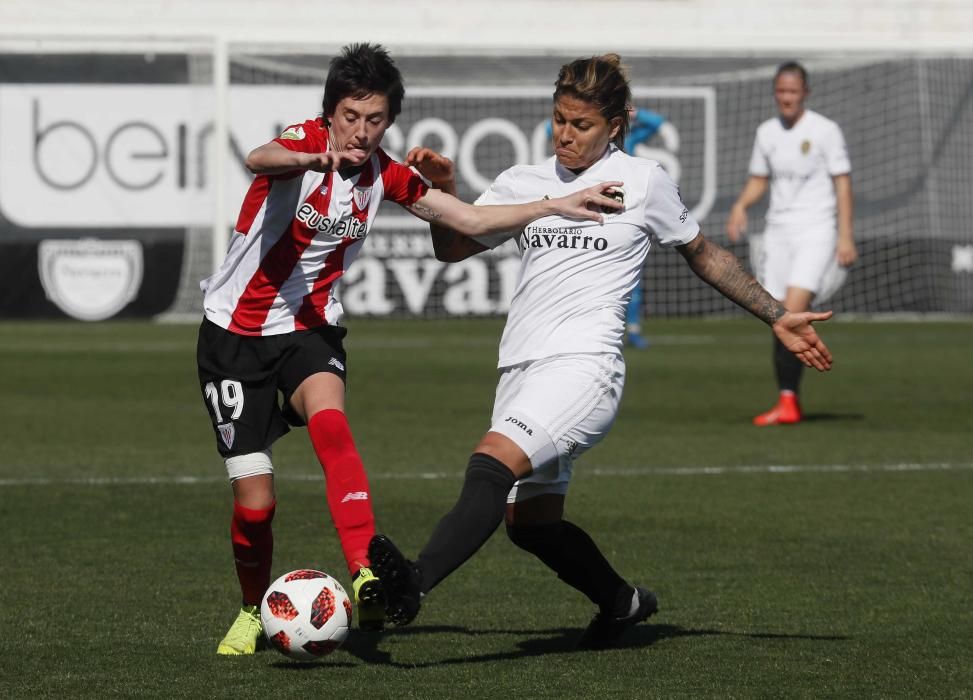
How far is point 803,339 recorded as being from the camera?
16.8ft

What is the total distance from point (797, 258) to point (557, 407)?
24.1ft

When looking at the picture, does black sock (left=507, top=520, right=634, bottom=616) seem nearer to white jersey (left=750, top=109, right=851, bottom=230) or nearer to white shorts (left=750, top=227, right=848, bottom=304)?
white shorts (left=750, top=227, right=848, bottom=304)

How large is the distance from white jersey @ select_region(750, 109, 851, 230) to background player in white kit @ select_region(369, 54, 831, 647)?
6.83m

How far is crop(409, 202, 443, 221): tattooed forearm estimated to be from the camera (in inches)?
204

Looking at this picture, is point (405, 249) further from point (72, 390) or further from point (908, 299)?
point (72, 390)

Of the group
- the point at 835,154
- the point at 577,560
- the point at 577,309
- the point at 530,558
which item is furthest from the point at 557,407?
the point at 835,154

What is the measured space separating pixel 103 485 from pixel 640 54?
1549cm

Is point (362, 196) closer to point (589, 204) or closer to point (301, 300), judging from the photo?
point (301, 300)

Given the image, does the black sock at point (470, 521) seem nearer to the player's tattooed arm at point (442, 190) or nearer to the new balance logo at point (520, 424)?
the new balance logo at point (520, 424)

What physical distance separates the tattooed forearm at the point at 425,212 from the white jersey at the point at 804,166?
7040 mm

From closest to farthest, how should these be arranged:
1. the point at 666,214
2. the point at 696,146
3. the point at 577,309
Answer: the point at 577,309 → the point at 666,214 → the point at 696,146

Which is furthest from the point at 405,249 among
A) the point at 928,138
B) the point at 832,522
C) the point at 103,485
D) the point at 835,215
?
the point at 832,522

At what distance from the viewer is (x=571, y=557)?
525cm

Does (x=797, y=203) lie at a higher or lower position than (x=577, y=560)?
higher
